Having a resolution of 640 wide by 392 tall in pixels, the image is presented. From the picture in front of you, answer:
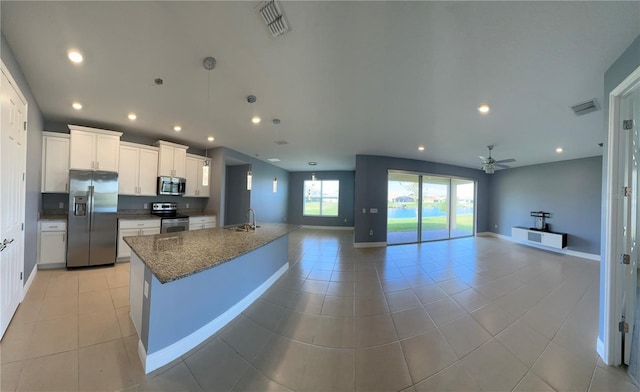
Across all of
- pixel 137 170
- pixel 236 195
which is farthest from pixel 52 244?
pixel 236 195

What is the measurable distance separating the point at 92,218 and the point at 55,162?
3.62 feet

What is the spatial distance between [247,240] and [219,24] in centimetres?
206

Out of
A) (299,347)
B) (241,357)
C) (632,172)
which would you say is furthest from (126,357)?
(632,172)

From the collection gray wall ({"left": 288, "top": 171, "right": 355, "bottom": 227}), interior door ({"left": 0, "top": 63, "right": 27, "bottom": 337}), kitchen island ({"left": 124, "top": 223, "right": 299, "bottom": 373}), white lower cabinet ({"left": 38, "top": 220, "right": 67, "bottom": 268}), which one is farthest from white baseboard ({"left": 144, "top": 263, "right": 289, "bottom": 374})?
gray wall ({"left": 288, "top": 171, "right": 355, "bottom": 227})

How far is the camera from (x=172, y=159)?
483 cm

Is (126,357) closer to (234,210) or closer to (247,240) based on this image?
(247,240)

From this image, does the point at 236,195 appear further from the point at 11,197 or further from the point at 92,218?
the point at 11,197

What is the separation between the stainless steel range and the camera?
14.7 ft

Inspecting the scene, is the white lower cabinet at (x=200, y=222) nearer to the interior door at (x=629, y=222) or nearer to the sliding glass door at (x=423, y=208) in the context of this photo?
the sliding glass door at (x=423, y=208)

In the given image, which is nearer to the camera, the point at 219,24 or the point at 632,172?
the point at 219,24

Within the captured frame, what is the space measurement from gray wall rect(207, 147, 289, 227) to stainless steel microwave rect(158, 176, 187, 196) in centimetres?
78

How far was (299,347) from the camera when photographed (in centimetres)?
189

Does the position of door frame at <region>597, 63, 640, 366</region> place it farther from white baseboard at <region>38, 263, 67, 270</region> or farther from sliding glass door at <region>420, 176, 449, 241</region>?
white baseboard at <region>38, 263, 67, 270</region>

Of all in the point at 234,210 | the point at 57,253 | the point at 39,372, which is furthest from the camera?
the point at 234,210
